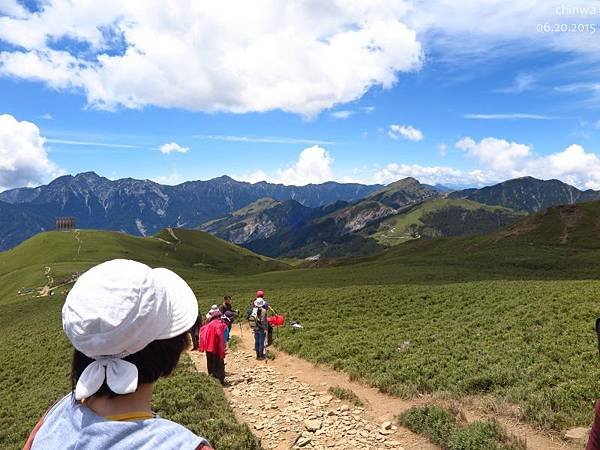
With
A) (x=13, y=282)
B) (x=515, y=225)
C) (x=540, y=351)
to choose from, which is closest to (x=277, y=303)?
(x=540, y=351)

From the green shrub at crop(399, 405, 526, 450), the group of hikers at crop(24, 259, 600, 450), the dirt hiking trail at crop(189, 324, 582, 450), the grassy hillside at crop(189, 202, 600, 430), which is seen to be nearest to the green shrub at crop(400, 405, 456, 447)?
the green shrub at crop(399, 405, 526, 450)

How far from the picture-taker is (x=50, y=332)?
39.9m

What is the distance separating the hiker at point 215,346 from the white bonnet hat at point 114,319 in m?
16.0

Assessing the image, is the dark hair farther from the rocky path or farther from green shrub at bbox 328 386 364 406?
green shrub at bbox 328 386 364 406

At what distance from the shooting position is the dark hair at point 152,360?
10.3 feet

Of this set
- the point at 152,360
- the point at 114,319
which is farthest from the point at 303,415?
the point at 114,319

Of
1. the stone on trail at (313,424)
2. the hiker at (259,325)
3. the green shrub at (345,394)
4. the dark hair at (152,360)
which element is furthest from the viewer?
the hiker at (259,325)

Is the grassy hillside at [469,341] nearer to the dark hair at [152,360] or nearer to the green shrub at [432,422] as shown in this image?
the green shrub at [432,422]

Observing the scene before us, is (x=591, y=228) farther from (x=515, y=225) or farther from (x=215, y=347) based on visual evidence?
(x=215, y=347)

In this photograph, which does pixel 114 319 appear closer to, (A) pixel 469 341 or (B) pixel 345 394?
(B) pixel 345 394

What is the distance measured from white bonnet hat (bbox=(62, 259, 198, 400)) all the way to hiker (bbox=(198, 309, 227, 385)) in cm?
1599

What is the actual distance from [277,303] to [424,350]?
21.1 meters

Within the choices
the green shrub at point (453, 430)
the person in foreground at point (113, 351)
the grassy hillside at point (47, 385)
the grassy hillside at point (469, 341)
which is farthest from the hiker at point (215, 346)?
the person in foreground at point (113, 351)

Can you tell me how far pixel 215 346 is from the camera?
1848cm
